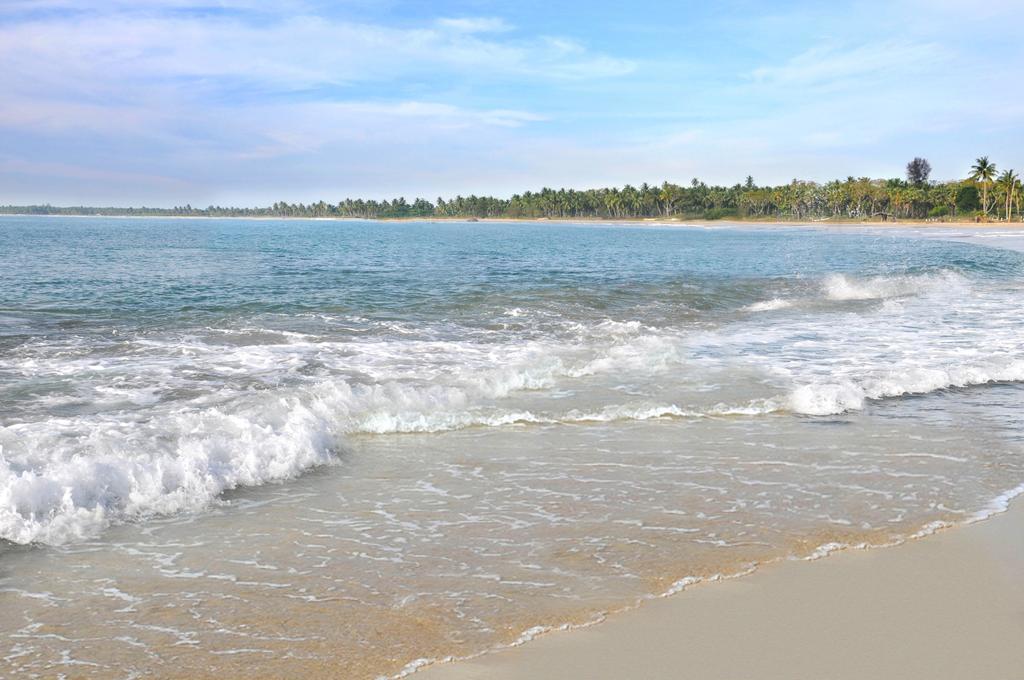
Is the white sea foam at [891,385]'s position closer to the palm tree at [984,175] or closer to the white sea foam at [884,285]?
the white sea foam at [884,285]

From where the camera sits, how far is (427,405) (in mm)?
10273

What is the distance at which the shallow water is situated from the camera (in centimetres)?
482

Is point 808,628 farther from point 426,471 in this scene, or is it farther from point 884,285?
point 884,285

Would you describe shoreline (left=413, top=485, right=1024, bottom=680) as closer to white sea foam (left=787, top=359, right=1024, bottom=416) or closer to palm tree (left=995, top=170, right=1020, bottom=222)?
white sea foam (left=787, top=359, right=1024, bottom=416)

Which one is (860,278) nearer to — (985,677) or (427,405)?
(427,405)

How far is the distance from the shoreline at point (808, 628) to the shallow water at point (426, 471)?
217mm

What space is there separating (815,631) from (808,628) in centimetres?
5

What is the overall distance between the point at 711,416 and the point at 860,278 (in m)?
26.5

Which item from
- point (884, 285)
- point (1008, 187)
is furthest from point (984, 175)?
point (884, 285)

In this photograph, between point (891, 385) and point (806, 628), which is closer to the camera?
point (806, 628)

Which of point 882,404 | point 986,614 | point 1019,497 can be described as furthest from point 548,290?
point 986,614

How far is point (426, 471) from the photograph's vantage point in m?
7.83

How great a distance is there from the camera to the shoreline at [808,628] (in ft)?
13.6

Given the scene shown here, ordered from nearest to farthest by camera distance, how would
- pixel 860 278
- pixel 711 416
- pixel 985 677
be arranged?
pixel 985 677, pixel 711 416, pixel 860 278
